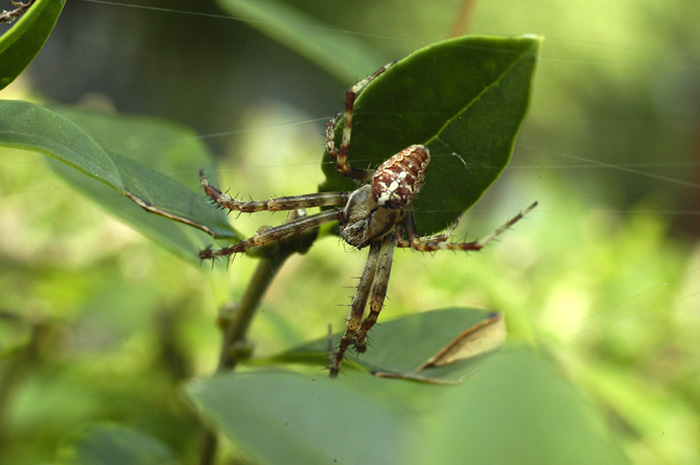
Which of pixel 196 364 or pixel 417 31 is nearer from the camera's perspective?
pixel 196 364

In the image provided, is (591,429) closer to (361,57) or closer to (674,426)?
(361,57)

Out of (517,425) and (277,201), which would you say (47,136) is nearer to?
(517,425)

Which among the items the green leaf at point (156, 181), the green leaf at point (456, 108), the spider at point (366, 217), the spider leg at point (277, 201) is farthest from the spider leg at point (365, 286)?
the green leaf at point (456, 108)

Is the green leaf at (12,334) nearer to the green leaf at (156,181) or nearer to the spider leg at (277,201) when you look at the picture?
the green leaf at (156,181)

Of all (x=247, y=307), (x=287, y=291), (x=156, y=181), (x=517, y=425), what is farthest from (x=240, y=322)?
(x=287, y=291)

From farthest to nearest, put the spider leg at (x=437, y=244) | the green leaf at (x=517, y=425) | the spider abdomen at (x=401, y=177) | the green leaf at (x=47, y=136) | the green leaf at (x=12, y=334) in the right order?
the spider leg at (x=437, y=244)
the green leaf at (x=12, y=334)
the spider abdomen at (x=401, y=177)
the green leaf at (x=47, y=136)
the green leaf at (x=517, y=425)

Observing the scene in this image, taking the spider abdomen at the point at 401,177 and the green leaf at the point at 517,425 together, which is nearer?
the green leaf at the point at 517,425

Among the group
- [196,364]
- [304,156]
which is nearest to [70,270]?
[196,364]
